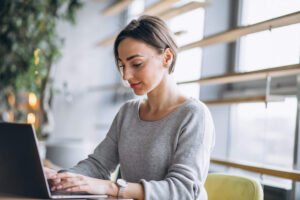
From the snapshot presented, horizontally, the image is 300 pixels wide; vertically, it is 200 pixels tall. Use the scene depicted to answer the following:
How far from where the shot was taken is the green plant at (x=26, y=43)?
334 centimetres

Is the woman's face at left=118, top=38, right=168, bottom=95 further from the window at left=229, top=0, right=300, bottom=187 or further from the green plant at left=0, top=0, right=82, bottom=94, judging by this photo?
the green plant at left=0, top=0, right=82, bottom=94

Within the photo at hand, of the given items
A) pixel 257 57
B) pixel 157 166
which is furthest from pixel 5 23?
pixel 157 166

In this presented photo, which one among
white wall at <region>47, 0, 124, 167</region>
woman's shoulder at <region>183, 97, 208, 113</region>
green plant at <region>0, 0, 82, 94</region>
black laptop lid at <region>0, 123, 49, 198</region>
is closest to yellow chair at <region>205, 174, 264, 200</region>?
woman's shoulder at <region>183, 97, 208, 113</region>

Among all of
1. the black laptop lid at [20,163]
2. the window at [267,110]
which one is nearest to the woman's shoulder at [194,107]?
the black laptop lid at [20,163]

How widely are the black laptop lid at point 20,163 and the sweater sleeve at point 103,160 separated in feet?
1.00

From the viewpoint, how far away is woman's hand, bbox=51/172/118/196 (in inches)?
45.2

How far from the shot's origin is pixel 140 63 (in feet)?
4.66

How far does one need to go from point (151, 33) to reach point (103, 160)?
51cm

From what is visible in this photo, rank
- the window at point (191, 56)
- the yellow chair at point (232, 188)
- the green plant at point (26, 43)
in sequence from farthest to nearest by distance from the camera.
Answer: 1. the green plant at point (26, 43)
2. the window at point (191, 56)
3. the yellow chair at point (232, 188)

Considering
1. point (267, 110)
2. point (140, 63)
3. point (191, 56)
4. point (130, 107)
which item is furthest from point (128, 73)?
point (191, 56)

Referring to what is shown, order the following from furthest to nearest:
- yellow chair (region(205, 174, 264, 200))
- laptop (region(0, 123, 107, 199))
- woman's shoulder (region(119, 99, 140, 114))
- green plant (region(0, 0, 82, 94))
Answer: green plant (region(0, 0, 82, 94)) → woman's shoulder (region(119, 99, 140, 114)) → yellow chair (region(205, 174, 264, 200)) → laptop (region(0, 123, 107, 199))

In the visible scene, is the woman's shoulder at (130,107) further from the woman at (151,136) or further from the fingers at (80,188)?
the fingers at (80,188)

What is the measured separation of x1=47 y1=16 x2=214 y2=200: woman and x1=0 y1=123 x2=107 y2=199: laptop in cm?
6

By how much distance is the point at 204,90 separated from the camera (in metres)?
2.79
